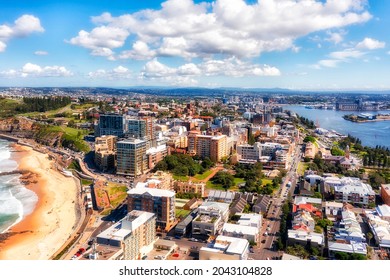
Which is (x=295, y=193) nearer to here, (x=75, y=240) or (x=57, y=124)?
(x=75, y=240)

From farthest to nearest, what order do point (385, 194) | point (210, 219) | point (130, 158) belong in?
point (130, 158)
point (385, 194)
point (210, 219)

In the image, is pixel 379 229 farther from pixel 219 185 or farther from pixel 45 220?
pixel 45 220

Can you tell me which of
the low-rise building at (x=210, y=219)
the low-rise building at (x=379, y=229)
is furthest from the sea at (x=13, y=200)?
the low-rise building at (x=379, y=229)

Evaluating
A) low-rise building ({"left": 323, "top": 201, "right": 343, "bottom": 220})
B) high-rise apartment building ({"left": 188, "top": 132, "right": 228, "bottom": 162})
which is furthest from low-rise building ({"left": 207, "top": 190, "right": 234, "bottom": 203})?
high-rise apartment building ({"left": 188, "top": 132, "right": 228, "bottom": 162})

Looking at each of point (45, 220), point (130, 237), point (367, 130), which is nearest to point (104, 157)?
point (45, 220)

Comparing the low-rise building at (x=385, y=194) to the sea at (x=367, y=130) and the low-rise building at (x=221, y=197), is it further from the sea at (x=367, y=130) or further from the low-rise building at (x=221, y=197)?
the sea at (x=367, y=130)

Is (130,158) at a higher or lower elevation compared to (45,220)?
higher
